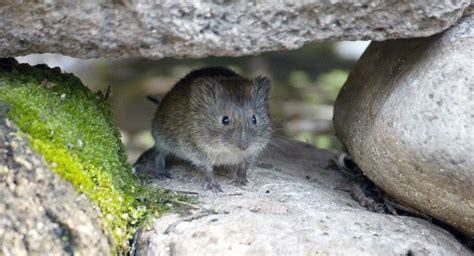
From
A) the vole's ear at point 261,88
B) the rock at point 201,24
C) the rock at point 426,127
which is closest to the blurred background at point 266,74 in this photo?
the vole's ear at point 261,88

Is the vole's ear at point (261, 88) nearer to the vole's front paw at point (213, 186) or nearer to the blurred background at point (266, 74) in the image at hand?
the vole's front paw at point (213, 186)

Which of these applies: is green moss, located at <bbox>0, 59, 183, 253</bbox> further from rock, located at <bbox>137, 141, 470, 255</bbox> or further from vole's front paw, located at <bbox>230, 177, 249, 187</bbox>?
vole's front paw, located at <bbox>230, 177, 249, 187</bbox>

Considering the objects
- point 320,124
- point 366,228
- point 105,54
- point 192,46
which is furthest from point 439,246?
point 320,124

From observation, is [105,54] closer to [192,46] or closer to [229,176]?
[192,46]

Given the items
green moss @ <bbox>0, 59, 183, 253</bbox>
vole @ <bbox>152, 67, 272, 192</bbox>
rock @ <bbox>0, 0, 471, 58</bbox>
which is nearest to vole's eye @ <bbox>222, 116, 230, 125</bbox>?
vole @ <bbox>152, 67, 272, 192</bbox>

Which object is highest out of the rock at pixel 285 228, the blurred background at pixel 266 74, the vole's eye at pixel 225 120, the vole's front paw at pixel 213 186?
the vole's eye at pixel 225 120

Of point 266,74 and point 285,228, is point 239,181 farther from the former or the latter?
point 266,74
